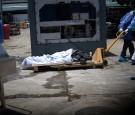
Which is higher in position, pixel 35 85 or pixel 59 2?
pixel 59 2

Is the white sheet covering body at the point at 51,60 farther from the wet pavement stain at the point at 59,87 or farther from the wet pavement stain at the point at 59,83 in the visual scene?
the wet pavement stain at the point at 59,83

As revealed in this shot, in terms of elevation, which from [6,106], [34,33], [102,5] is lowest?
[6,106]

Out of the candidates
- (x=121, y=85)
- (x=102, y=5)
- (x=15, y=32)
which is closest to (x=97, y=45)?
(x=102, y=5)

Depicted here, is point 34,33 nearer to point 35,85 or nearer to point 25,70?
point 25,70

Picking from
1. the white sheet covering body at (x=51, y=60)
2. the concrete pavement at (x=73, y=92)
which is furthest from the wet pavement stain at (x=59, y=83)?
the white sheet covering body at (x=51, y=60)

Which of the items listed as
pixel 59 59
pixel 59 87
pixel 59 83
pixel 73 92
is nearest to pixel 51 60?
pixel 59 59

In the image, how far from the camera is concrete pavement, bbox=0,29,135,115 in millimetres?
6352

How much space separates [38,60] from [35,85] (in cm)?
241

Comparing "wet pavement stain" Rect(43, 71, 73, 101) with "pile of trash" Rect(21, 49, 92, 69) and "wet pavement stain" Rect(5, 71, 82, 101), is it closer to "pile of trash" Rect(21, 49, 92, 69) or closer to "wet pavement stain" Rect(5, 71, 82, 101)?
"wet pavement stain" Rect(5, 71, 82, 101)

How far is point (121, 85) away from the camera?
8062 mm

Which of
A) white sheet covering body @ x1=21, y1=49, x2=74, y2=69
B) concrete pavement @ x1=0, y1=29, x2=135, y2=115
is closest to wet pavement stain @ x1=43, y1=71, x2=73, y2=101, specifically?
concrete pavement @ x1=0, y1=29, x2=135, y2=115

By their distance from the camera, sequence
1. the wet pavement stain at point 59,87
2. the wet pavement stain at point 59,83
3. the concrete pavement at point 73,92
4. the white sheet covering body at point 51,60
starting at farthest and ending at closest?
the white sheet covering body at point 51,60 → the wet pavement stain at point 59,83 → the wet pavement stain at point 59,87 → the concrete pavement at point 73,92

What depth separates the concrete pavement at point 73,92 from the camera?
20.8 feet

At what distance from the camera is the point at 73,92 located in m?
7.53
